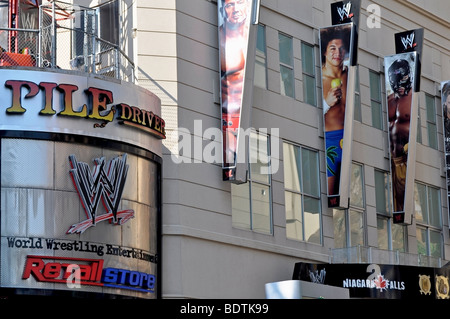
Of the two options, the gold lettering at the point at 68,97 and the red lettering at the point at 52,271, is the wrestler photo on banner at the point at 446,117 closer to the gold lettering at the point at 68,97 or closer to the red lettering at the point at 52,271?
the gold lettering at the point at 68,97

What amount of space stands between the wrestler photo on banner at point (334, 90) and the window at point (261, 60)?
2725 mm

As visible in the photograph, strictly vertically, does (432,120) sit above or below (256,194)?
above

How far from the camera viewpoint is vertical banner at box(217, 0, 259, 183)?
3155 cm

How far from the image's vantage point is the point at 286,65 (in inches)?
1409

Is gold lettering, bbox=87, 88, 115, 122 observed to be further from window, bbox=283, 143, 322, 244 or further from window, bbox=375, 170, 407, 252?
window, bbox=375, 170, 407, 252

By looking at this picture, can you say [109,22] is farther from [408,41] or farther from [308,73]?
[408,41]

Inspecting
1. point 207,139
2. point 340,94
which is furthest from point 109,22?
point 340,94

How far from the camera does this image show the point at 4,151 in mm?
26688

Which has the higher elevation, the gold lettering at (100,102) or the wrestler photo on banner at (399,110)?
the wrestler photo on banner at (399,110)

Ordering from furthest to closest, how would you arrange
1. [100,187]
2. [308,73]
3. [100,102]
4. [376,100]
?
[376,100] → [308,73] → [100,102] → [100,187]

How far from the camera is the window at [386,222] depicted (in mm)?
38281

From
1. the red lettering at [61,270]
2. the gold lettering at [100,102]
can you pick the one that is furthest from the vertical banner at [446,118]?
the red lettering at [61,270]

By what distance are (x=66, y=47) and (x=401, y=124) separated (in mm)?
12946

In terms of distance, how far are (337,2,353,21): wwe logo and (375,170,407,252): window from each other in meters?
6.00
